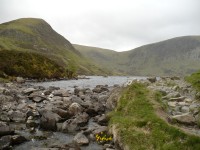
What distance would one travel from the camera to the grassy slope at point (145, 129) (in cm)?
1574

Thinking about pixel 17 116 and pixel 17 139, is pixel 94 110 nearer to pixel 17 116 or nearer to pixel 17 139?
pixel 17 116

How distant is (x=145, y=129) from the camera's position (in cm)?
1891

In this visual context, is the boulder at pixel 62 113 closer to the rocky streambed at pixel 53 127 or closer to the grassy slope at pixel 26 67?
the rocky streambed at pixel 53 127

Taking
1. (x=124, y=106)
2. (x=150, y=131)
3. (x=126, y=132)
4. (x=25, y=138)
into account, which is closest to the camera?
(x=150, y=131)

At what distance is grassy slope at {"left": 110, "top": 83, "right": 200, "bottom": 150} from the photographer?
51.6ft

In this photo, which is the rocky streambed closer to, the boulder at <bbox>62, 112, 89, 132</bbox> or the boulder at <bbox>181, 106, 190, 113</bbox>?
the boulder at <bbox>62, 112, 89, 132</bbox>

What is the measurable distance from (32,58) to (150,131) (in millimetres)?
105306

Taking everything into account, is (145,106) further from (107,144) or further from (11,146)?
(11,146)

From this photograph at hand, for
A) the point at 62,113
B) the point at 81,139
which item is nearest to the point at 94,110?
the point at 62,113

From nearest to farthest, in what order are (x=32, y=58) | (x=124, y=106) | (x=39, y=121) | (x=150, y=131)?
(x=150, y=131) → (x=124, y=106) → (x=39, y=121) → (x=32, y=58)

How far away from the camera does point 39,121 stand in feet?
93.1

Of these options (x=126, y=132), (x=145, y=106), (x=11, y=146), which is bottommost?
(x=11, y=146)

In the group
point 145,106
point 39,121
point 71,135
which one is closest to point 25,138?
point 71,135

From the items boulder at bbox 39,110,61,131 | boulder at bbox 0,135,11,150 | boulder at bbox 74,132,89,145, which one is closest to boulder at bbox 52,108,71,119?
boulder at bbox 39,110,61,131
